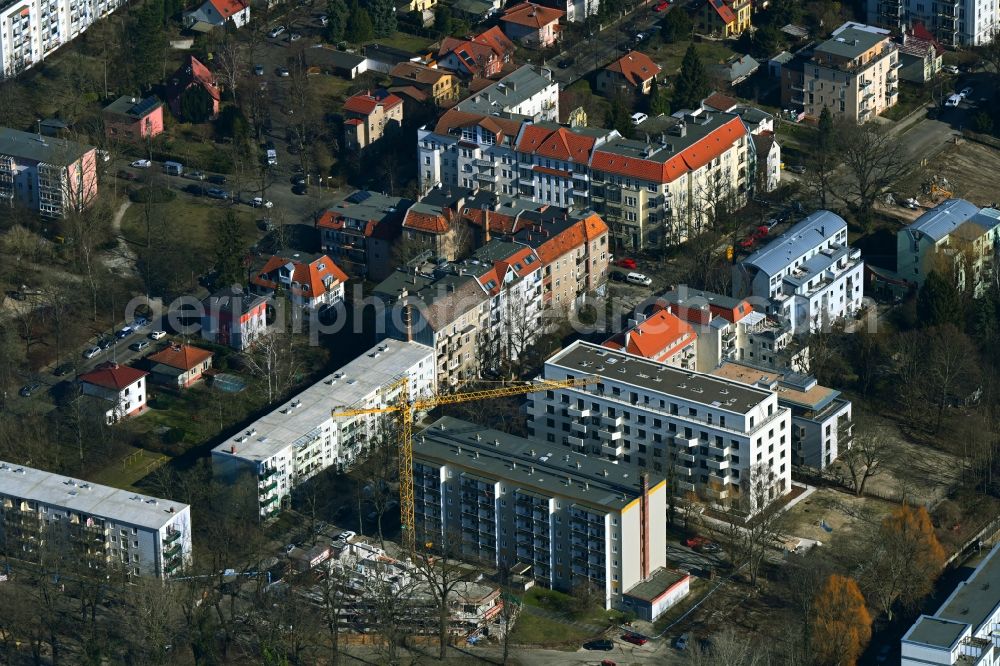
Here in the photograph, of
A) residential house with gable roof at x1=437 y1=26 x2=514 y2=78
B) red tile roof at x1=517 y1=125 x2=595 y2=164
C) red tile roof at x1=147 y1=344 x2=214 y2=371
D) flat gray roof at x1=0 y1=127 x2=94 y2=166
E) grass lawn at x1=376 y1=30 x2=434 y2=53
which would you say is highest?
flat gray roof at x1=0 y1=127 x2=94 y2=166

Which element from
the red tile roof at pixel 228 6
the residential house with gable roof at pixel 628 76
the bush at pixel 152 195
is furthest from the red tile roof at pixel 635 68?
the bush at pixel 152 195

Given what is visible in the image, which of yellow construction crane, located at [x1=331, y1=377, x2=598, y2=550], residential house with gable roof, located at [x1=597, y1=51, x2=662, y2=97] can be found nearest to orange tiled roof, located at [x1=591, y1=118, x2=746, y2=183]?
residential house with gable roof, located at [x1=597, y1=51, x2=662, y2=97]

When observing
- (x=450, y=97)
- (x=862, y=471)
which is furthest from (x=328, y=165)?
(x=862, y=471)

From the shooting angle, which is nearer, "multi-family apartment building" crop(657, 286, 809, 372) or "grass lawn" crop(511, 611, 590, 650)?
"grass lawn" crop(511, 611, 590, 650)

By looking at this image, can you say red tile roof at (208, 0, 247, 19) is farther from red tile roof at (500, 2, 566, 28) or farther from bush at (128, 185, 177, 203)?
bush at (128, 185, 177, 203)

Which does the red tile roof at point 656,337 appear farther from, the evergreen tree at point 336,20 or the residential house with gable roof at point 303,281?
the evergreen tree at point 336,20

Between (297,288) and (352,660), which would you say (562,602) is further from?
(297,288)

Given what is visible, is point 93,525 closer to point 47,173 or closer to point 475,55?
point 47,173
